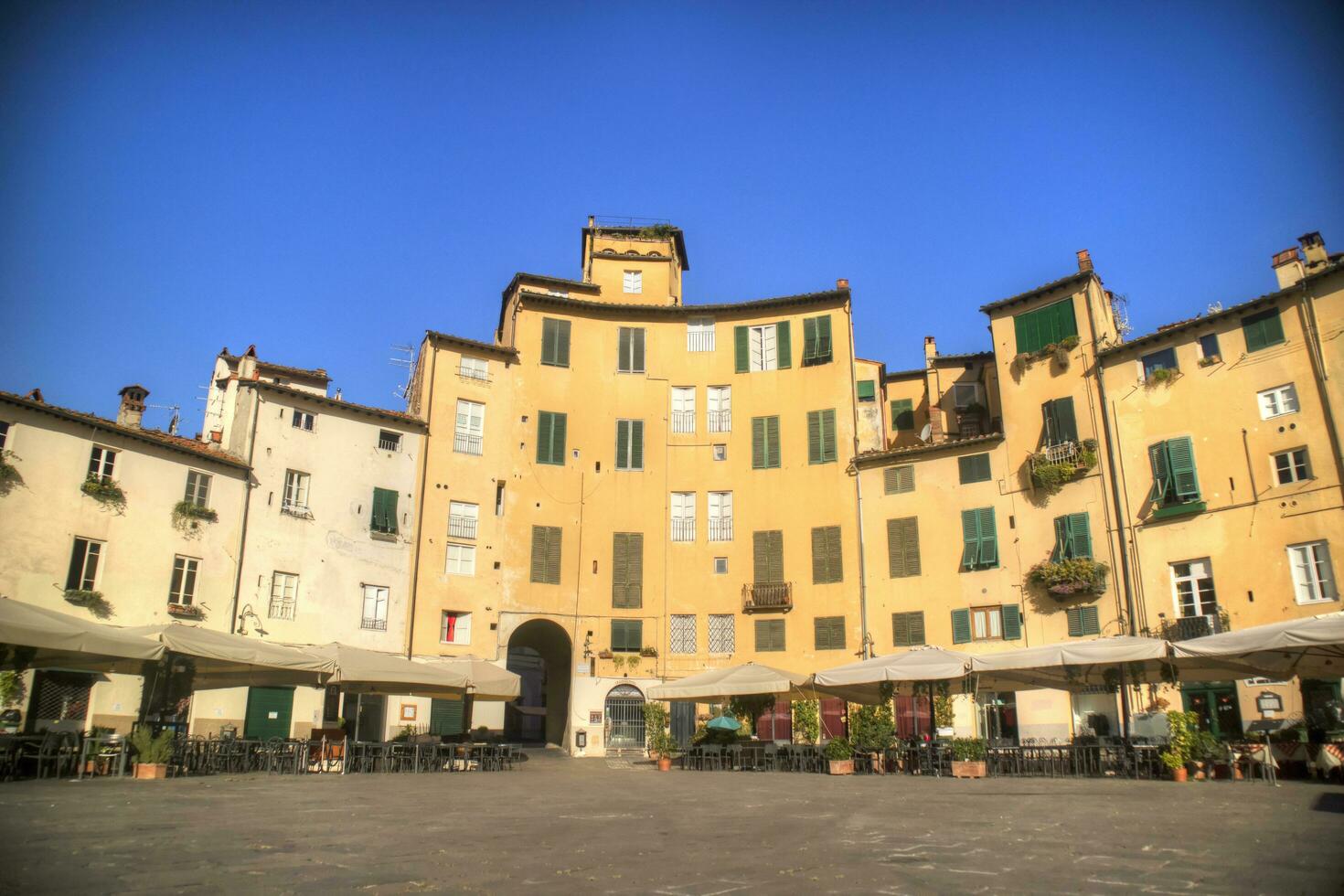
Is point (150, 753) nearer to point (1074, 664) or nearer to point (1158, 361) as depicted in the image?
point (1074, 664)

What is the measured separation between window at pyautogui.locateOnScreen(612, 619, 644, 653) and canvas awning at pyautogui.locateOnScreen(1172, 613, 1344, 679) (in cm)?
2101

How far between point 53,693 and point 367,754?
9.79 m

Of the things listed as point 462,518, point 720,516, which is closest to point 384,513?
point 462,518

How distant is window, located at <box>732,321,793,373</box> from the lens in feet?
135

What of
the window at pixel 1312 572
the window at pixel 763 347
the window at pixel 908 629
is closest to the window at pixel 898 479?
the window at pixel 908 629

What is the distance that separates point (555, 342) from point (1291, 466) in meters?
27.0

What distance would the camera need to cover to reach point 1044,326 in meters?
34.5

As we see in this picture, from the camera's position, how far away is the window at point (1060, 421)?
→ 32.7 m

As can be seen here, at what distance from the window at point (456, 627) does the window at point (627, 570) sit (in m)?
5.72

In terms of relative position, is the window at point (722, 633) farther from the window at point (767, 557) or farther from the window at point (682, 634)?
the window at point (767, 557)

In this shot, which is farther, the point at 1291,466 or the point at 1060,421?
the point at 1060,421

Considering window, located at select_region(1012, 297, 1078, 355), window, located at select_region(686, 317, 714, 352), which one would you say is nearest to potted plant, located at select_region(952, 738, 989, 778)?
window, located at select_region(1012, 297, 1078, 355)

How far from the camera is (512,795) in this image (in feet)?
57.1

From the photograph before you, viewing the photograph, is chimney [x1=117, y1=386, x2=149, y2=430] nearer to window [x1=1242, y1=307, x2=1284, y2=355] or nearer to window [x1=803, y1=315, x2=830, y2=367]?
window [x1=803, y1=315, x2=830, y2=367]
